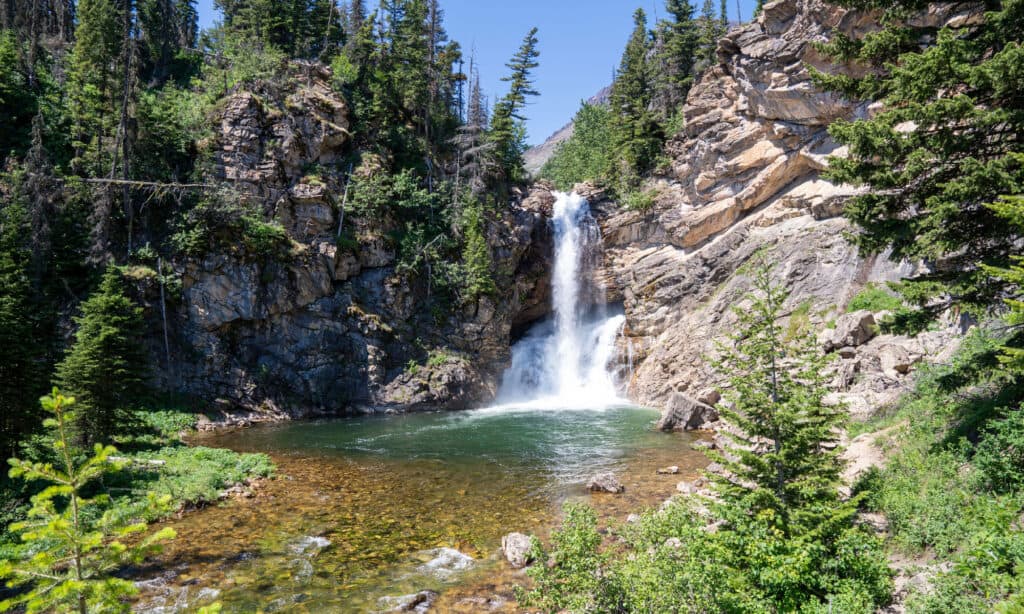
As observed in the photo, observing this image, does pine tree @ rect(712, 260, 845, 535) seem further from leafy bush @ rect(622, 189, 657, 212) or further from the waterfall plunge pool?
leafy bush @ rect(622, 189, 657, 212)

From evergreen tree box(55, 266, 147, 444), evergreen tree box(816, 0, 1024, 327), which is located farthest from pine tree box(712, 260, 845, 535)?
evergreen tree box(55, 266, 147, 444)

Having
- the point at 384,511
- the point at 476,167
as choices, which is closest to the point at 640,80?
the point at 476,167

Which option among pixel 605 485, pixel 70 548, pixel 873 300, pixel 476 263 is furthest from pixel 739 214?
pixel 70 548

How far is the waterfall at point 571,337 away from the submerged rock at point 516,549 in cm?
2217

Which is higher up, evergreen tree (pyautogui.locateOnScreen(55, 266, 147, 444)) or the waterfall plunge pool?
evergreen tree (pyautogui.locateOnScreen(55, 266, 147, 444))

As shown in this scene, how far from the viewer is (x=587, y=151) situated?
174ft

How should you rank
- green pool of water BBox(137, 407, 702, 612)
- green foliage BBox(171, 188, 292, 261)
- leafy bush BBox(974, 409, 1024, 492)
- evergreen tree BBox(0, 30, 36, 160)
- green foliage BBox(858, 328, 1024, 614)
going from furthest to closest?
1. green foliage BBox(171, 188, 292, 261)
2. evergreen tree BBox(0, 30, 36, 160)
3. green pool of water BBox(137, 407, 702, 612)
4. leafy bush BBox(974, 409, 1024, 492)
5. green foliage BBox(858, 328, 1024, 614)

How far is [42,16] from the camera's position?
3803 centimetres

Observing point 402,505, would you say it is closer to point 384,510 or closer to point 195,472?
point 384,510

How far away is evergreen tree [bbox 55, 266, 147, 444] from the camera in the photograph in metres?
14.6

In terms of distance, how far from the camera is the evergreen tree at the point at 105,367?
14.6m

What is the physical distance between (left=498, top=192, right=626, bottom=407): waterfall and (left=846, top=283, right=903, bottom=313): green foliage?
15251 mm

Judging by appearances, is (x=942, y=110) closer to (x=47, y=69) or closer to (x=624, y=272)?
(x=624, y=272)

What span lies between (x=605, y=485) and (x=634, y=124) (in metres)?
33.8
